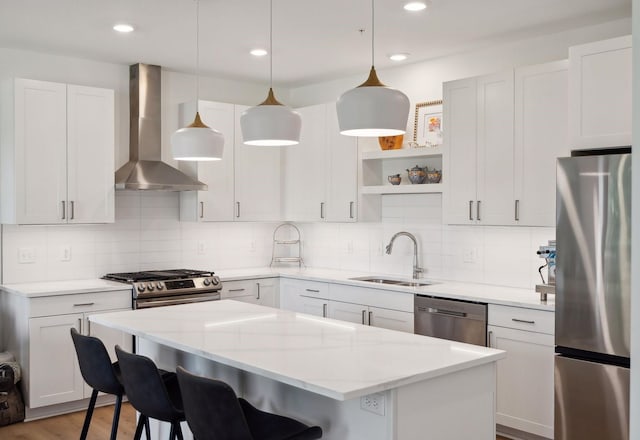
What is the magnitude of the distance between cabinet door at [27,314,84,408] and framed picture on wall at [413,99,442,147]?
299cm

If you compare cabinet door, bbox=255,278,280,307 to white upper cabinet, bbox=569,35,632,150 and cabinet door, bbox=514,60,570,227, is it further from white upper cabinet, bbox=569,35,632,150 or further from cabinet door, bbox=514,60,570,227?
white upper cabinet, bbox=569,35,632,150

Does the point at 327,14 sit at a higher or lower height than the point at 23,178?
higher

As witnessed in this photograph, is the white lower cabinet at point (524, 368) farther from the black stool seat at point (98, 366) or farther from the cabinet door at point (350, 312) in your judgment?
the black stool seat at point (98, 366)

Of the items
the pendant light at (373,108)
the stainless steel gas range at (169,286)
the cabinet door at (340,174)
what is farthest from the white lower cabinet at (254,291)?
the pendant light at (373,108)

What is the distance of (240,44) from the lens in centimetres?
485

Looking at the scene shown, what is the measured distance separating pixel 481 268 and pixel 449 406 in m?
2.61

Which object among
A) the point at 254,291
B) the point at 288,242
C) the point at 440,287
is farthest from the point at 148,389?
the point at 288,242

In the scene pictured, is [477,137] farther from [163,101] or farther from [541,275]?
[163,101]

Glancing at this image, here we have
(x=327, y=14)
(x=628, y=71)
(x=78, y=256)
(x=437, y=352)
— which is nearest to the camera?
(x=437, y=352)

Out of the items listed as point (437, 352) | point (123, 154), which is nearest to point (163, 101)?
point (123, 154)

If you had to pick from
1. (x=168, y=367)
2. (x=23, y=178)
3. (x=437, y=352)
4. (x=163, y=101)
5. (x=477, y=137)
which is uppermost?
(x=163, y=101)

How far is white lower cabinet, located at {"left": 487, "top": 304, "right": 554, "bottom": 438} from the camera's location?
3973 millimetres

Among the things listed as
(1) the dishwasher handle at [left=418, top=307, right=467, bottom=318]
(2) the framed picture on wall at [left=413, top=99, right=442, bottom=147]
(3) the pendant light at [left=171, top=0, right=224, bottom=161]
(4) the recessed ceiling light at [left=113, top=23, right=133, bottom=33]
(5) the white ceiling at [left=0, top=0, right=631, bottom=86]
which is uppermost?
(5) the white ceiling at [left=0, top=0, right=631, bottom=86]

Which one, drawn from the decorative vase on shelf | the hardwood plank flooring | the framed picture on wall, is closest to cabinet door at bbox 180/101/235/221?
the decorative vase on shelf
